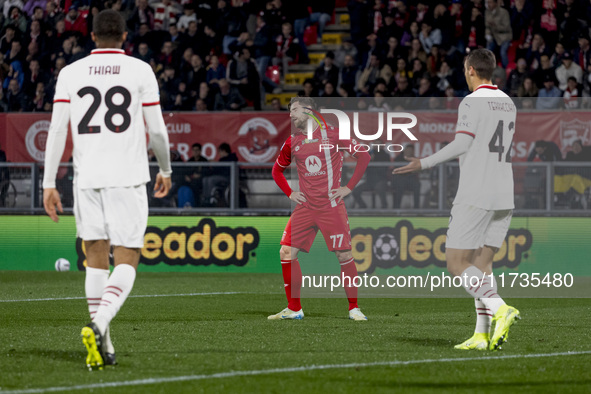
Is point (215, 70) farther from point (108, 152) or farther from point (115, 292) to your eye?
point (115, 292)

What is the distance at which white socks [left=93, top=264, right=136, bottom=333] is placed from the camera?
629 centimetres

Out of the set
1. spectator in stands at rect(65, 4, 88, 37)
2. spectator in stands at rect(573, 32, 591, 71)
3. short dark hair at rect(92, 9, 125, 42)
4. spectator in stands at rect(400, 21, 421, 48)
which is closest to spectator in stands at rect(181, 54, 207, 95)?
spectator in stands at rect(65, 4, 88, 37)

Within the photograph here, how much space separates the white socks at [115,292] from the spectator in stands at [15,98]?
1481 centimetres

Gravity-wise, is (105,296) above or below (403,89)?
below

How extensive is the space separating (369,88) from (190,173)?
398 centimetres

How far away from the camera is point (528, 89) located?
1778 cm

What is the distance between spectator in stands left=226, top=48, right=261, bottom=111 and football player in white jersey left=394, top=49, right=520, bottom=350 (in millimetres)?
12203

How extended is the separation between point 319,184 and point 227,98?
30.6ft

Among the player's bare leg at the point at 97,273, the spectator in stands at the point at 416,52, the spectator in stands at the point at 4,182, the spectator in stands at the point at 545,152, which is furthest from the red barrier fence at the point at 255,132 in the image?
the player's bare leg at the point at 97,273

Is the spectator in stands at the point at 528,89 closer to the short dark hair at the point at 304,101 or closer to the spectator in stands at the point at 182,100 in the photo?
the spectator in stands at the point at 182,100

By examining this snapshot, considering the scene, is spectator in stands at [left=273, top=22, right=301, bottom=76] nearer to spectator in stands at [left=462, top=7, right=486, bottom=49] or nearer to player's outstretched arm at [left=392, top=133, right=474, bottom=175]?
spectator in stands at [left=462, top=7, right=486, bottom=49]

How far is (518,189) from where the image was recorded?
15492 mm

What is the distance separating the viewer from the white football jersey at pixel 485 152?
24.7 ft

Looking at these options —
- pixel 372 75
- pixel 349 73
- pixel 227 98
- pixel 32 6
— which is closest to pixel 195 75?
pixel 227 98
